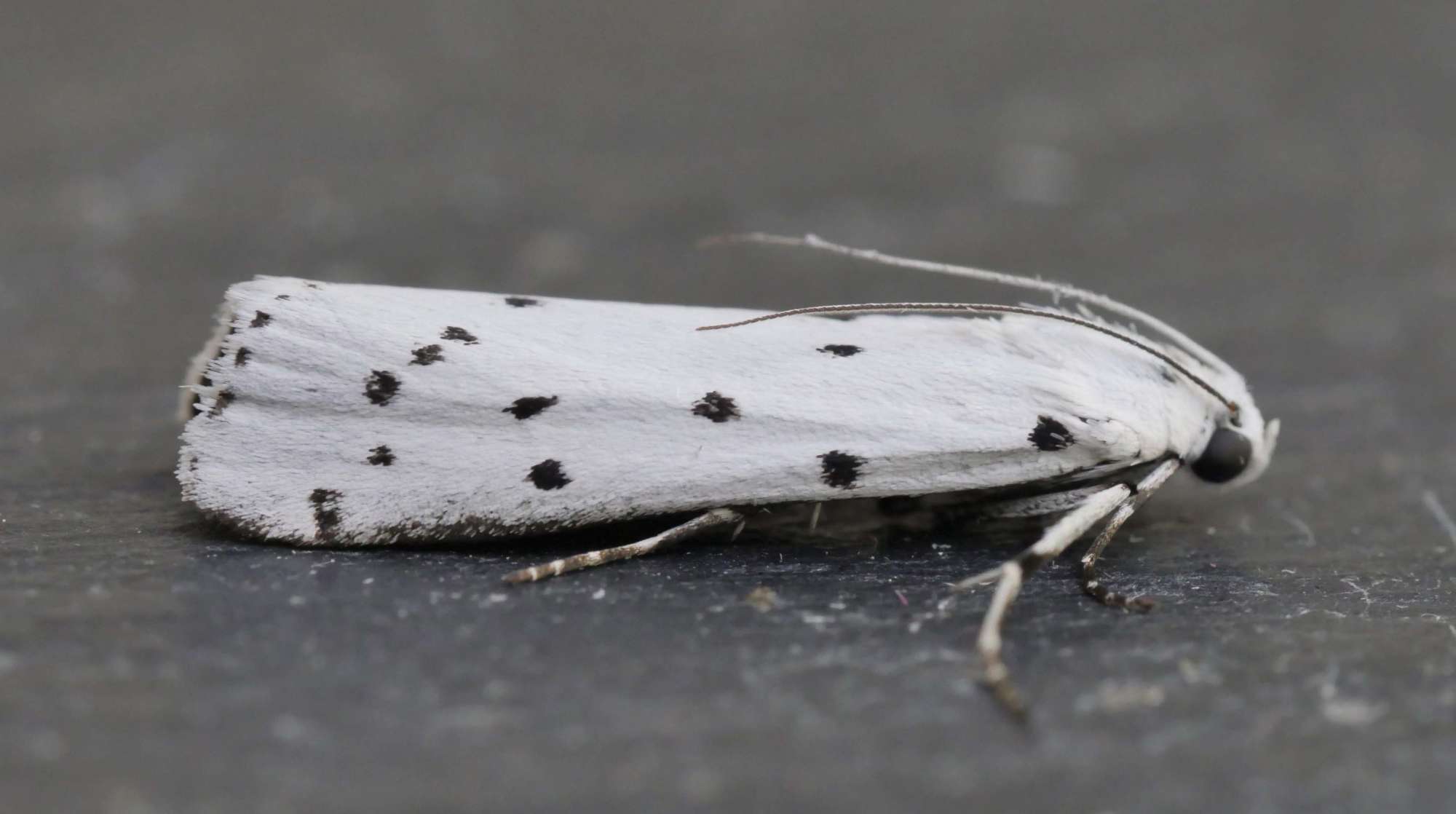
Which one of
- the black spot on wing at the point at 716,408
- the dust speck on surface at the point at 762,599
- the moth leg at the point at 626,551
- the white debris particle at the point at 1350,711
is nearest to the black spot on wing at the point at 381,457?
the moth leg at the point at 626,551

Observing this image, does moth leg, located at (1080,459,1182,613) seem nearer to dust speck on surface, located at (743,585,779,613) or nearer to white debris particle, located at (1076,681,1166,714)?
white debris particle, located at (1076,681,1166,714)

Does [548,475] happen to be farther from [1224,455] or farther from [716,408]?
[1224,455]

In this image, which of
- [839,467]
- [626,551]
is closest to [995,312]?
[839,467]

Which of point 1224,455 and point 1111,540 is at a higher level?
point 1224,455

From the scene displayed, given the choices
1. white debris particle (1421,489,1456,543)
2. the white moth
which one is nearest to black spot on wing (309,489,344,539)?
the white moth

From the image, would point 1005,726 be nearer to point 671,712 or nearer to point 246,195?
point 671,712

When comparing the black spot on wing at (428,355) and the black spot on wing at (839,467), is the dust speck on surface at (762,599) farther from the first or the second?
the black spot on wing at (428,355)
